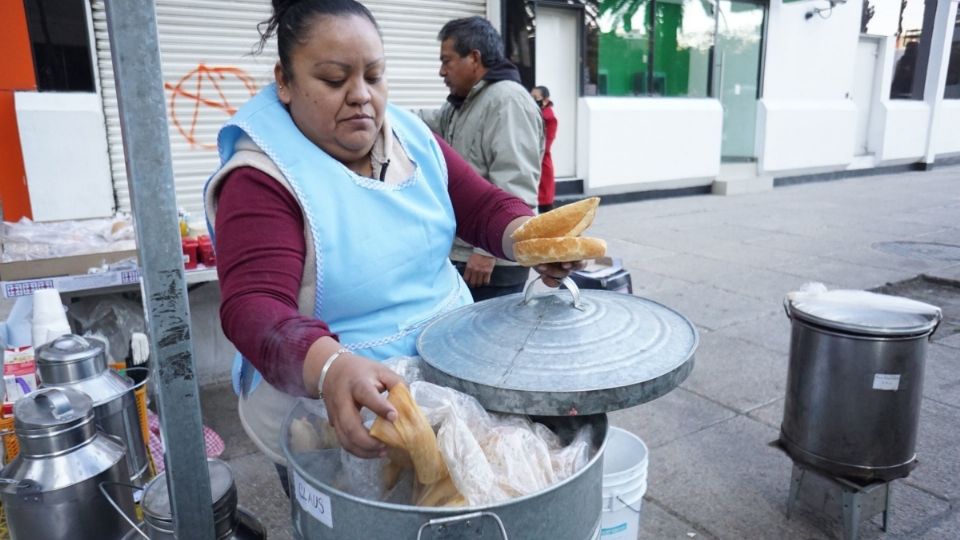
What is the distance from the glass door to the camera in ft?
38.2

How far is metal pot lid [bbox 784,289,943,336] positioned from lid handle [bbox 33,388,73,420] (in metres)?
2.47

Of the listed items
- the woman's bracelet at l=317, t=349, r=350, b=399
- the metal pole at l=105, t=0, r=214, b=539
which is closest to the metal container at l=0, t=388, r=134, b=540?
the metal pole at l=105, t=0, r=214, b=539

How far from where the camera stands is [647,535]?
8.31 feet

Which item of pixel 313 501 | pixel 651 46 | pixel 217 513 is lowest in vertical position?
pixel 217 513

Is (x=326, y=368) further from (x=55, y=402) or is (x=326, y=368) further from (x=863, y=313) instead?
(x=863, y=313)

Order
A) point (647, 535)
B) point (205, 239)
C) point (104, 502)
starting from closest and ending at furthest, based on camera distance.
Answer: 1. point (104, 502)
2. point (647, 535)
3. point (205, 239)

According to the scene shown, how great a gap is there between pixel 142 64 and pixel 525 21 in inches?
336

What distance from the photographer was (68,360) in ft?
6.14

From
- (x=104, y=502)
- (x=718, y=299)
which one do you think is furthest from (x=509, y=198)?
(x=718, y=299)

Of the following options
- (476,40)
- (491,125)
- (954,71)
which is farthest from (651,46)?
(954,71)

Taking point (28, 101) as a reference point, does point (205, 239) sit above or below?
below

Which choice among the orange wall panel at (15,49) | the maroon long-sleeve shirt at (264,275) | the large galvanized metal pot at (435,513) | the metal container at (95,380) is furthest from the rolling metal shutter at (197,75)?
the large galvanized metal pot at (435,513)

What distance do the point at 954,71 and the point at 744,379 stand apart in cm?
1806

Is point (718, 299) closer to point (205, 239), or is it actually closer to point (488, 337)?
point (205, 239)
